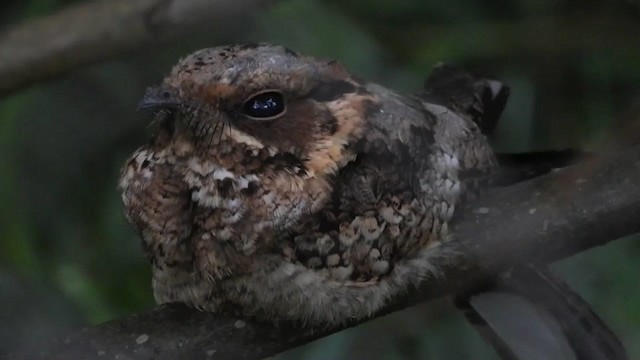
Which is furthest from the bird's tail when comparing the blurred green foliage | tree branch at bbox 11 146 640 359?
the blurred green foliage

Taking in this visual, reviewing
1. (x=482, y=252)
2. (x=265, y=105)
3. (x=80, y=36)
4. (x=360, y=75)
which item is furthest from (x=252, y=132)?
(x=360, y=75)

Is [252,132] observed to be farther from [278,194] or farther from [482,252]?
[482,252]

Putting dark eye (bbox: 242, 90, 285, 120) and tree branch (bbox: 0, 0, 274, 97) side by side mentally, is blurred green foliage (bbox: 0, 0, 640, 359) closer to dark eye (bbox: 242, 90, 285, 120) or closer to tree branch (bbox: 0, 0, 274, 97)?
tree branch (bbox: 0, 0, 274, 97)

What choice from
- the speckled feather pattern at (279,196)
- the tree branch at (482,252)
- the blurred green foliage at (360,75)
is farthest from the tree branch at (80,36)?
the tree branch at (482,252)

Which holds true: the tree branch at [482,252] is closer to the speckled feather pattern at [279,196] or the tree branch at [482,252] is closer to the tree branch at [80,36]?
the speckled feather pattern at [279,196]

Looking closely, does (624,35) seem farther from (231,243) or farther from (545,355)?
(231,243)

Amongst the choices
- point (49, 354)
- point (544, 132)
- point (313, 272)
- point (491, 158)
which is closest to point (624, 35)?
point (491, 158)
